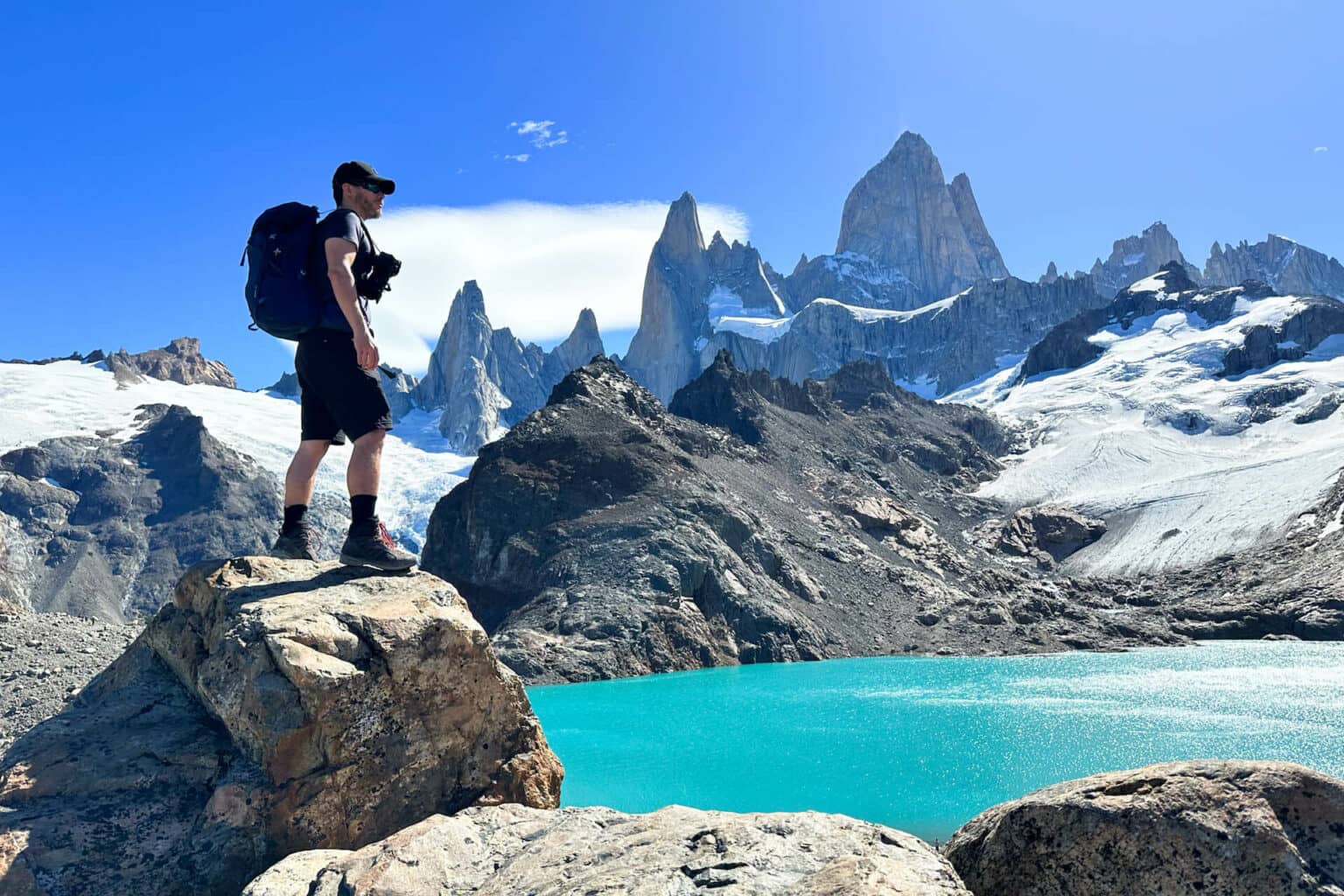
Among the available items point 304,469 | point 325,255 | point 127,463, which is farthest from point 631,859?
point 127,463

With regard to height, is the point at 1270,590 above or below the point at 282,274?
below

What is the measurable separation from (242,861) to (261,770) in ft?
1.62

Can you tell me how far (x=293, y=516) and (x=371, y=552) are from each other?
1.04 metres

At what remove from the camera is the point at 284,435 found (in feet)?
607

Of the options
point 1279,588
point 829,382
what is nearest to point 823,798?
point 1279,588

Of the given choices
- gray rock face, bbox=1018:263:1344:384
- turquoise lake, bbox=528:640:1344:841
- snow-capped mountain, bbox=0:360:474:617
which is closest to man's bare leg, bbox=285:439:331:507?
turquoise lake, bbox=528:640:1344:841

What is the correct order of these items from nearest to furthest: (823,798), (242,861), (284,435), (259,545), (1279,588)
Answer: (242,861) < (823,798) < (1279,588) < (259,545) < (284,435)

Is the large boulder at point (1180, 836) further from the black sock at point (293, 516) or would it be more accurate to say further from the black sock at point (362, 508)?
the black sock at point (293, 516)

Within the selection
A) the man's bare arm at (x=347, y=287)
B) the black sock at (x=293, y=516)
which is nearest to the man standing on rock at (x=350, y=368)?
the man's bare arm at (x=347, y=287)

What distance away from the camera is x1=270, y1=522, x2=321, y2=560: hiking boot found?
7.50 meters

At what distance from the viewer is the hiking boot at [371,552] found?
6918mm

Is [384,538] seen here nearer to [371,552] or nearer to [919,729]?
[371,552]

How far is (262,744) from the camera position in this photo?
18.1ft

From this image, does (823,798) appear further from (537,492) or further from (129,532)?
(129,532)
